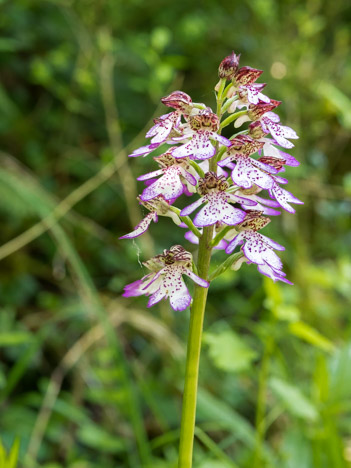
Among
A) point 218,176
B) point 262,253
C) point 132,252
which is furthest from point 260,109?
point 132,252

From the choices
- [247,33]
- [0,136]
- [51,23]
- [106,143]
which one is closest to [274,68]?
[247,33]

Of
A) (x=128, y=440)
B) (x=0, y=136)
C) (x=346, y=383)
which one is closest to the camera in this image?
(x=346, y=383)

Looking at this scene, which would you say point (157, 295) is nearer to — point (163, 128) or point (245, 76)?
point (163, 128)

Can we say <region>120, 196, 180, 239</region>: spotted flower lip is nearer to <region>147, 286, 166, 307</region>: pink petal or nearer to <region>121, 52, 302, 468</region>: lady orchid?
<region>121, 52, 302, 468</region>: lady orchid

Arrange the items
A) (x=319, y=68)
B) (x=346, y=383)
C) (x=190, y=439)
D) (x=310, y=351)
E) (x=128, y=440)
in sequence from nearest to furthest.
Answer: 1. (x=190, y=439)
2. (x=346, y=383)
3. (x=128, y=440)
4. (x=310, y=351)
5. (x=319, y=68)

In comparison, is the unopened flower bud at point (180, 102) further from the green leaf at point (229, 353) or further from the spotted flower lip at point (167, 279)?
the green leaf at point (229, 353)

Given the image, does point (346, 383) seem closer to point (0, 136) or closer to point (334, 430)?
point (334, 430)
